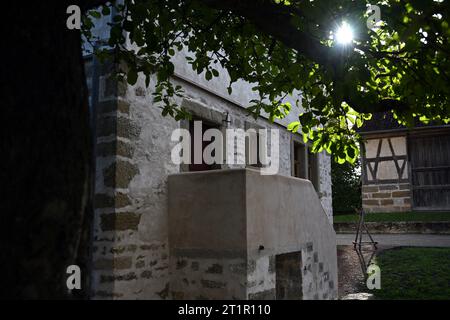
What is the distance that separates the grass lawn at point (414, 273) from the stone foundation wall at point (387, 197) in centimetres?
699

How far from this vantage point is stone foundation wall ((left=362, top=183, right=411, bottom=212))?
17.7m

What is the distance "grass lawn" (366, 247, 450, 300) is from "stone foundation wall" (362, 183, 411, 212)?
22.9 feet

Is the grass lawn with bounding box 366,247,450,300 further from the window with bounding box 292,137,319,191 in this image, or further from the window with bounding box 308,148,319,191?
the window with bounding box 292,137,319,191

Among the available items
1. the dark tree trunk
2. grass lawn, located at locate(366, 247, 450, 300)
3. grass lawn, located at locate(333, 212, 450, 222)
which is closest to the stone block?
the dark tree trunk

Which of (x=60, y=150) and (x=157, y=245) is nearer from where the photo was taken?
(x=60, y=150)

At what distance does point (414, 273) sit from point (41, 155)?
794 cm

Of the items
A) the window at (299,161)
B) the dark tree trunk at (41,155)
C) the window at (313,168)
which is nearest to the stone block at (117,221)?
the dark tree trunk at (41,155)

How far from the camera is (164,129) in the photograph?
18.0 ft

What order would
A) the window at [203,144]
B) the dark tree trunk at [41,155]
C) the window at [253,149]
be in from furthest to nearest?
the window at [253,149] < the window at [203,144] < the dark tree trunk at [41,155]

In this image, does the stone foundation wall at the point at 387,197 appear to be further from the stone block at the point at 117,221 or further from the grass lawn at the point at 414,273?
the stone block at the point at 117,221

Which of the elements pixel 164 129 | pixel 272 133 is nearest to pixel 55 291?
pixel 164 129

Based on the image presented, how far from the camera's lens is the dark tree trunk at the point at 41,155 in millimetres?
1890
